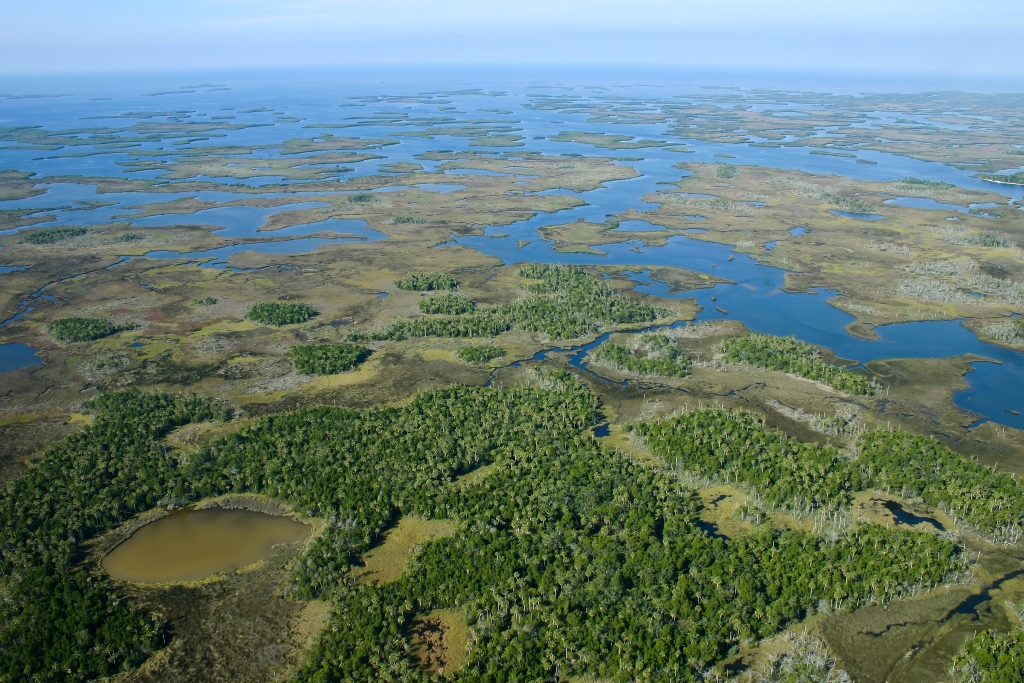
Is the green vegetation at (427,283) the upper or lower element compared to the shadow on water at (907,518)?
upper

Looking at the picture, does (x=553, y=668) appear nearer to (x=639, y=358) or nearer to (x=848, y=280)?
(x=639, y=358)

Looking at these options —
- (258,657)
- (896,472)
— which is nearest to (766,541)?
(896,472)

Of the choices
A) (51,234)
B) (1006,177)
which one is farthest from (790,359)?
(1006,177)

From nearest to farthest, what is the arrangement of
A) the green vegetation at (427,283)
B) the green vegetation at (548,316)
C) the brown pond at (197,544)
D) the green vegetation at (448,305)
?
the brown pond at (197,544), the green vegetation at (548,316), the green vegetation at (448,305), the green vegetation at (427,283)

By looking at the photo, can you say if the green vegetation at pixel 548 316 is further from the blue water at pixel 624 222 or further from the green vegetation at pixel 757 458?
the green vegetation at pixel 757 458

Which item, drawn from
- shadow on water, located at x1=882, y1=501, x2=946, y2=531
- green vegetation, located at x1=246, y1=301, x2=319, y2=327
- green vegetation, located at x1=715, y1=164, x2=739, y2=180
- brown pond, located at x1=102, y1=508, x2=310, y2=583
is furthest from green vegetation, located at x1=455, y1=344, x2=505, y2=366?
green vegetation, located at x1=715, y1=164, x2=739, y2=180

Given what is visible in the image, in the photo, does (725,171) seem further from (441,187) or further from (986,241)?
(441,187)

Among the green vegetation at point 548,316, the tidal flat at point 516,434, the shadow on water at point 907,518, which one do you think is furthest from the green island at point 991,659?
the green vegetation at point 548,316

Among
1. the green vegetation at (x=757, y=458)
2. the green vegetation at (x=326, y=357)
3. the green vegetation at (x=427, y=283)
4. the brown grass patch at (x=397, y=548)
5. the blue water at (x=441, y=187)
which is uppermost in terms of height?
the blue water at (x=441, y=187)
